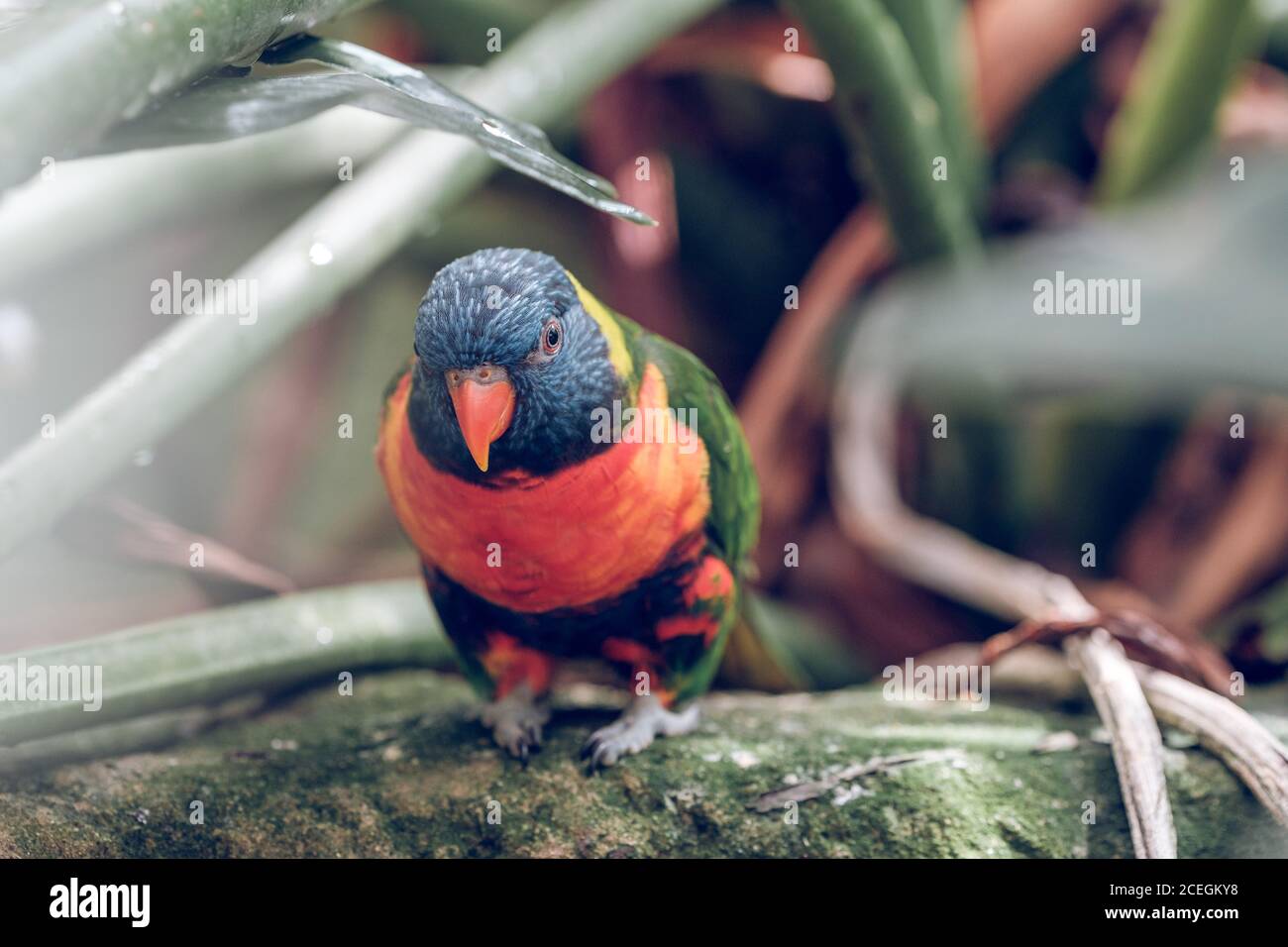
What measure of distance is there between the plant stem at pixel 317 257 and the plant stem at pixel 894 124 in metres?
0.31

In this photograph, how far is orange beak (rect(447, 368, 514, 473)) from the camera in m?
1.42

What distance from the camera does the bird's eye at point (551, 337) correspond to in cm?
148

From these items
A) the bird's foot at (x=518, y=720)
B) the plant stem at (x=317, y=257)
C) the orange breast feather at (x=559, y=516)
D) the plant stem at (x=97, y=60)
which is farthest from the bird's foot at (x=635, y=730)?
the plant stem at (x=97, y=60)

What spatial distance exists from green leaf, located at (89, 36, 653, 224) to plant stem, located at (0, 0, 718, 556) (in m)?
0.36

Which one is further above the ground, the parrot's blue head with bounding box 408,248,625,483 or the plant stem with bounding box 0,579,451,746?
the parrot's blue head with bounding box 408,248,625,483

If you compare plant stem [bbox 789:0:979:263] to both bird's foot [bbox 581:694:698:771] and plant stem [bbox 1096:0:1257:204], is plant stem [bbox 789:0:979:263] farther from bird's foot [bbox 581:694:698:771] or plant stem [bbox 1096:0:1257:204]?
bird's foot [bbox 581:694:698:771]

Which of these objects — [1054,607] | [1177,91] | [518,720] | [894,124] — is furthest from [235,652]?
[1177,91]

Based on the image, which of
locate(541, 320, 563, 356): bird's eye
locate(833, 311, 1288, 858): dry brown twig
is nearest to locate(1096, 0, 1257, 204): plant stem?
locate(833, 311, 1288, 858): dry brown twig

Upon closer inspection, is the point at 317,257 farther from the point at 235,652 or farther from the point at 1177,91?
the point at 1177,91

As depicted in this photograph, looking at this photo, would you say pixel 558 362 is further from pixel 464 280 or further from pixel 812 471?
pixel 812 471

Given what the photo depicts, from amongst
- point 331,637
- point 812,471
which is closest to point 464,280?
point 331,637

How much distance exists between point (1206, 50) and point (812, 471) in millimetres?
1223

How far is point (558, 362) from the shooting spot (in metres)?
1.50

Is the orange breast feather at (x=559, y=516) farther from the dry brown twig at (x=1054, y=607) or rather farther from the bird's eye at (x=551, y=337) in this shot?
the dry brown twig at (x=1054, y=607)
